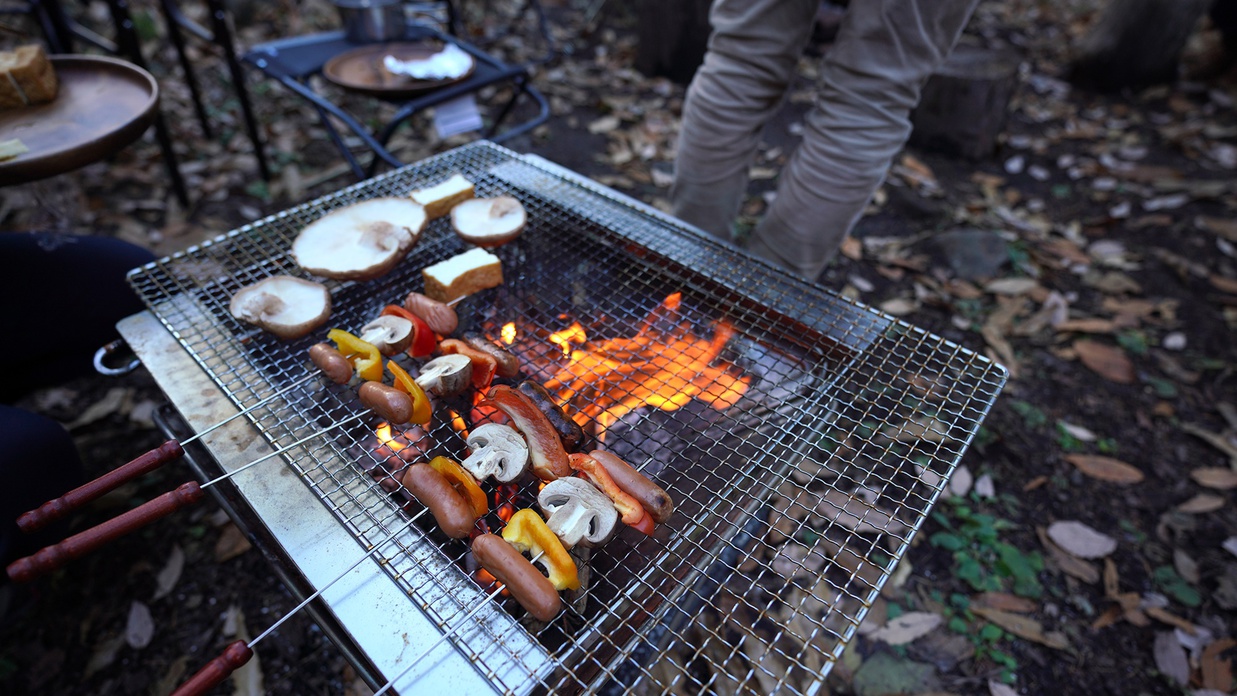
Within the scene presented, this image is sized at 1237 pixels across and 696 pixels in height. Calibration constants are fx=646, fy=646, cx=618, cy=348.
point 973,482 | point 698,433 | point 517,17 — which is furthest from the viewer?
point 517,17

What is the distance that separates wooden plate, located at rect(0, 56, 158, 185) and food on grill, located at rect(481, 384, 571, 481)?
163cm

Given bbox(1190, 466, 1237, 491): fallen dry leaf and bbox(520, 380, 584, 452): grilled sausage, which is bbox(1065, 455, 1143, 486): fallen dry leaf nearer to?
Answer: bbox(1190, 466, 1237, 491): fallen dry leaf

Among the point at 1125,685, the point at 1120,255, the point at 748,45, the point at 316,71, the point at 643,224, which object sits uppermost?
the point at 748,45

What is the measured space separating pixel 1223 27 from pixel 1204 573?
697 centimetres

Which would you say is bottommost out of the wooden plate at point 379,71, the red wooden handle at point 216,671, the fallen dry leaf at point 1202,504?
the fallen dry leaf at point 1202,504

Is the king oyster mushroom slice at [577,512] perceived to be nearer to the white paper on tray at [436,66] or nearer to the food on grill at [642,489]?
the food on grill at [642,489]

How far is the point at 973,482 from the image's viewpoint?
10.7ft

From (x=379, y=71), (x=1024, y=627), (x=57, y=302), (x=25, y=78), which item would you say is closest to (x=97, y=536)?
(x=57, y=302)

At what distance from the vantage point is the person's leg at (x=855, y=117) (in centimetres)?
257

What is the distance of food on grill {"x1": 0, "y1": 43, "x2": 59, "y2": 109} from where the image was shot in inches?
96.6

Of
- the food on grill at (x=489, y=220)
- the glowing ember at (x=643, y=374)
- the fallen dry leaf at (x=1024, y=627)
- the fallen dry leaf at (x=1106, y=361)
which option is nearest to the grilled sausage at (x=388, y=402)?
the glowing ember at (x=643, y=374)

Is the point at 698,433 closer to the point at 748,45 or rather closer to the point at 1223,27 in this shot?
the point at 748,45

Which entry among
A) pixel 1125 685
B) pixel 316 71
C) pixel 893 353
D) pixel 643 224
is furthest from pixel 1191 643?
pixel 316 71

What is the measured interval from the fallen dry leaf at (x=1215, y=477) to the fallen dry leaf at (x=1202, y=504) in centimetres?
8
